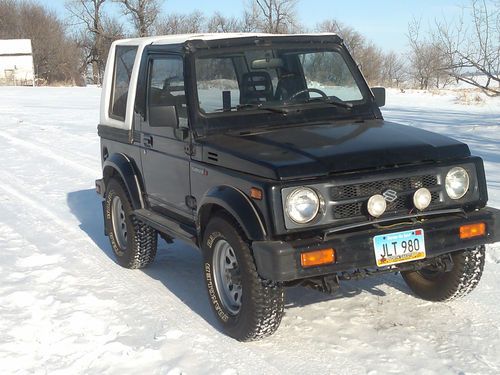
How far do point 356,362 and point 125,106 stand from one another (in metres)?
3.21

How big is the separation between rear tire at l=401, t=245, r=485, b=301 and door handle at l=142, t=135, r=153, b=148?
2.34 metres

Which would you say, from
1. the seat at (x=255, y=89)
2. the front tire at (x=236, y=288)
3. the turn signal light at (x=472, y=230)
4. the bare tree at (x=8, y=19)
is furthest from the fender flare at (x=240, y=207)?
the bare tree at (x=8, y=19)

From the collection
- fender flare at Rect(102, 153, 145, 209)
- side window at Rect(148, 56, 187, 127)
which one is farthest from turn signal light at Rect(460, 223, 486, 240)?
fender flare at Rect(102, 153, 145, 209)

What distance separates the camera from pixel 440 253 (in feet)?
13.3

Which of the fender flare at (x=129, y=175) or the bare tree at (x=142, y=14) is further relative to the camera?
the bare tree at (x=142, y=14)

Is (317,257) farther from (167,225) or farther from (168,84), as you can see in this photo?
(168,84)

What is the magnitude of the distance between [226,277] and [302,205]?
0.93 meters

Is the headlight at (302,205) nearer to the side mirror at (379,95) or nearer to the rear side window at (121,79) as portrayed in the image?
the side mirror at (379,95)

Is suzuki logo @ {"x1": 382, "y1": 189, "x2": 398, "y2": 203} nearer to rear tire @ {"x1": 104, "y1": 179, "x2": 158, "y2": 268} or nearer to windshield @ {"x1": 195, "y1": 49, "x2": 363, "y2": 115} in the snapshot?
windshield @ {"x1": 195, "y1": 49, "x2": 363, "y2": 115}

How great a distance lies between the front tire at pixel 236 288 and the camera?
4.01 meters

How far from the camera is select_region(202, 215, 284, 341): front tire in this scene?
4.01m

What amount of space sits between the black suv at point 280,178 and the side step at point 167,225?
0.06 ft

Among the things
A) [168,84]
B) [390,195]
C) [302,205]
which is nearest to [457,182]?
[390,195]

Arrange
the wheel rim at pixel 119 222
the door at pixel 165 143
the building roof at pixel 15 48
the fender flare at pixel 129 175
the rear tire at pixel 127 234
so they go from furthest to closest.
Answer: the building roof at pixel 15 48
the wheel rim at pixel 119 222
the rear tire at pixel 127 234
the fender flare at pixel 129 175
the door at pixel 165 143
